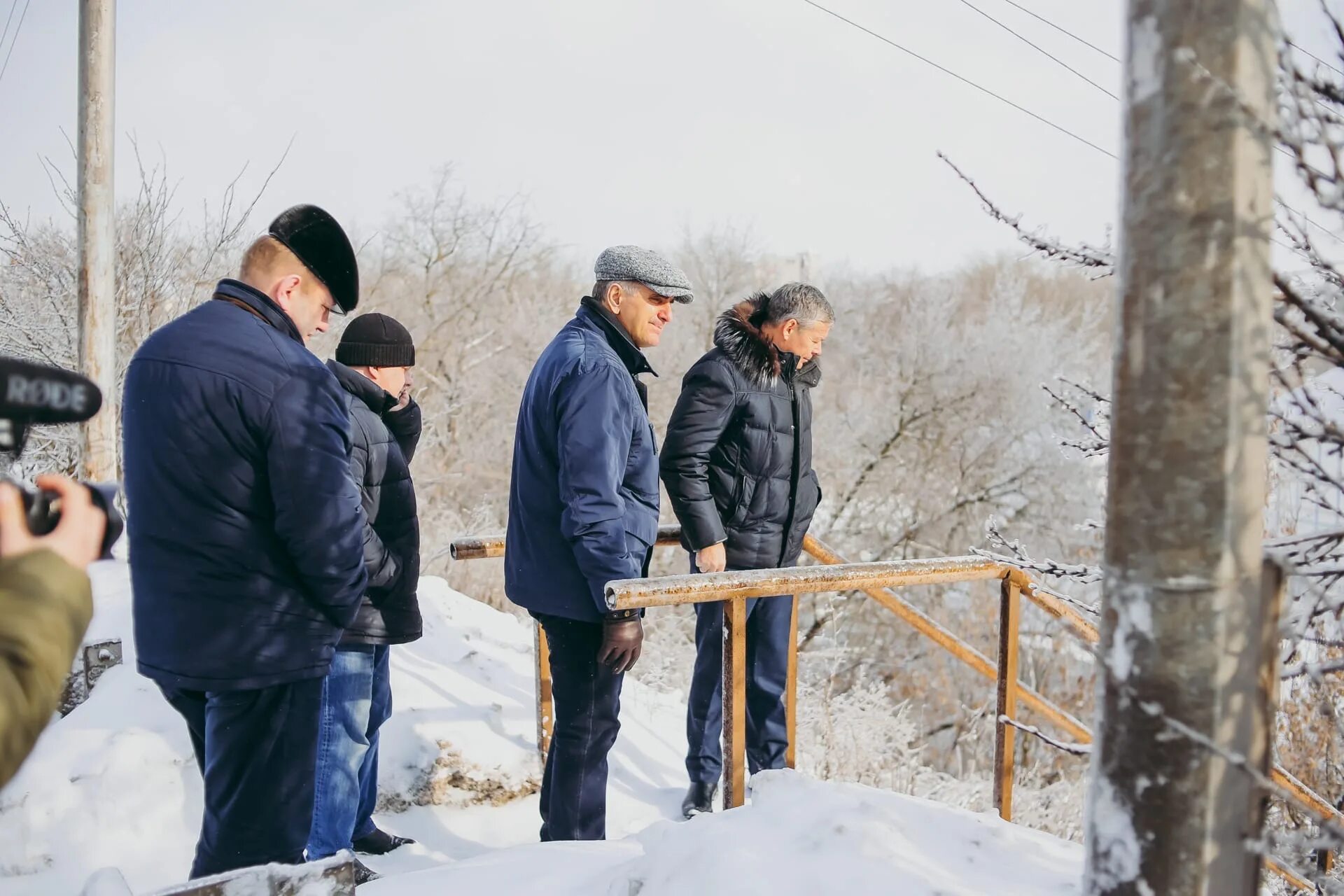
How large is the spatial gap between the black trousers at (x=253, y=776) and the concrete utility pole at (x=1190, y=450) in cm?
177

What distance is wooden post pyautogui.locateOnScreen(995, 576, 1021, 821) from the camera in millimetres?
3455

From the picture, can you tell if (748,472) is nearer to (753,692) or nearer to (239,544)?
(753,692)

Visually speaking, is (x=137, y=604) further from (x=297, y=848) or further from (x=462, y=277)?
(x=462, y=277)

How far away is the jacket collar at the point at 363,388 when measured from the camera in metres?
3.10

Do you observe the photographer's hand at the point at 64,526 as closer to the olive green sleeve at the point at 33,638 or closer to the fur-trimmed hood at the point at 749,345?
the olive green sleeve at the point at 33,638

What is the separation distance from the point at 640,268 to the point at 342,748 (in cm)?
171

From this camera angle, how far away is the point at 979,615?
14938 millimetres

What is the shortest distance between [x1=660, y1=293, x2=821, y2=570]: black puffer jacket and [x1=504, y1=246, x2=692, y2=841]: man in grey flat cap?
0.62 metres

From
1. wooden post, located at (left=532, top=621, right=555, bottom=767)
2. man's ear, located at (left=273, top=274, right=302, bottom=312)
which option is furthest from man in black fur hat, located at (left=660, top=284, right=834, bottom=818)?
man's ear, located at (left=273, top=274, right=302, bottom=312)

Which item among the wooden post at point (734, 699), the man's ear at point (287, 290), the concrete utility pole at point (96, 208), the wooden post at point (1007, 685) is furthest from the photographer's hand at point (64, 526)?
the concrete utility pole at point (96, 208)

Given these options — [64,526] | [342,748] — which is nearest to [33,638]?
[64,526]

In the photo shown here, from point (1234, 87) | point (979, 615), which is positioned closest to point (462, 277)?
point (979, 615)

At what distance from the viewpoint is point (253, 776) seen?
2.15 metres

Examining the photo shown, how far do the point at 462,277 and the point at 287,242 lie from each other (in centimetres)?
2050
